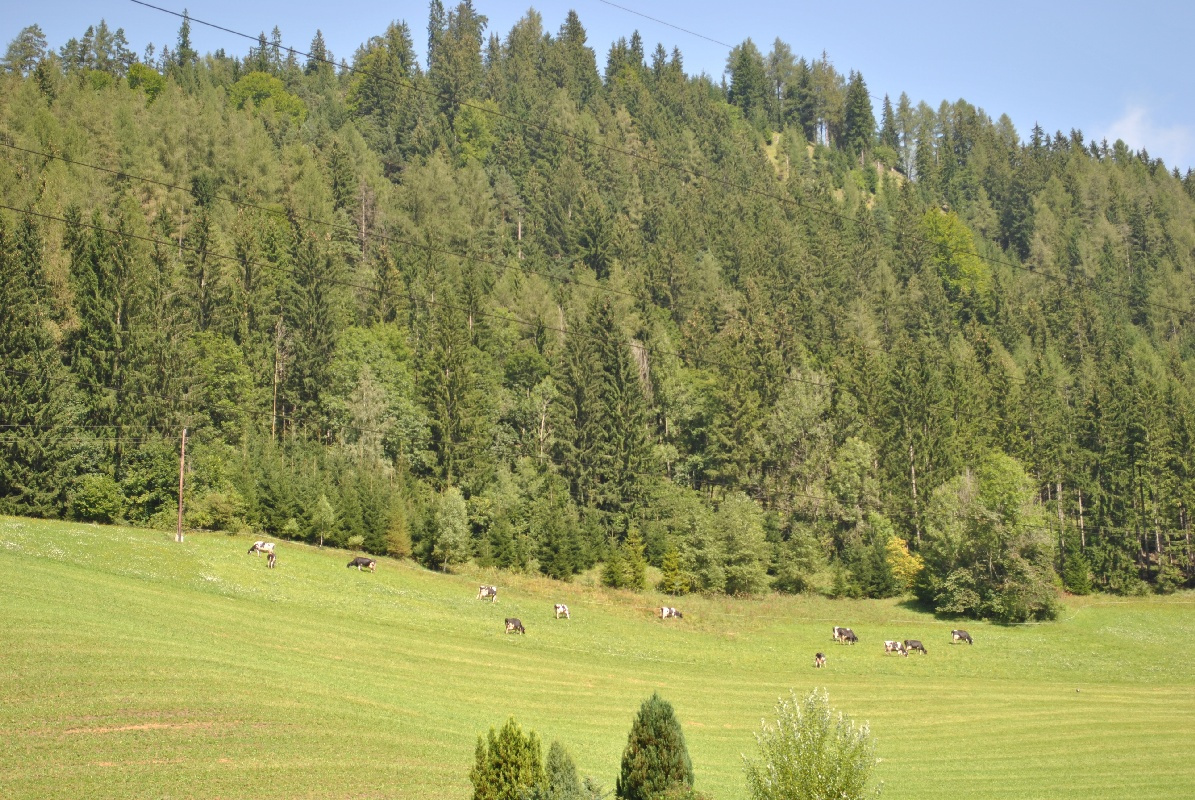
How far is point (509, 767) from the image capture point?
1914 centimetres

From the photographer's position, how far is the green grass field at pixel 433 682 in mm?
24766

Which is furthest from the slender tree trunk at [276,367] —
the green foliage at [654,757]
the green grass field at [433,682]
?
the green foliage at [654,757]

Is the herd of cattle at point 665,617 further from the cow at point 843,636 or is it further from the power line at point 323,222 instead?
the power line at point 323,222

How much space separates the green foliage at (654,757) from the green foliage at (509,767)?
2.21 metres

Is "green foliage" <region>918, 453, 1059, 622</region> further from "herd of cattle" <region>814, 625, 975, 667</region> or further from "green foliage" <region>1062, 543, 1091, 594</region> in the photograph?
"green foliage" <region>1062, 543, 1091, 594</region>

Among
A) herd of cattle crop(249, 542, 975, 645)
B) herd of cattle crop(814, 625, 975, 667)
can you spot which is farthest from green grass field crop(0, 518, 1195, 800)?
herd of cattle crop(814, 625, 975, 667)

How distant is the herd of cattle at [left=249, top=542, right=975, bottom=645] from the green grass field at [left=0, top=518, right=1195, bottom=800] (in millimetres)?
737

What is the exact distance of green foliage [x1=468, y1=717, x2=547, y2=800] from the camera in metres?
19.1

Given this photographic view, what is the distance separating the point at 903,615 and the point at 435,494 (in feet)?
120

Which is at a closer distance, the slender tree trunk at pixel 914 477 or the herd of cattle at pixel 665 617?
the herd of cattle at pixel 665 617

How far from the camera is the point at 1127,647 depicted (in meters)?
61.7

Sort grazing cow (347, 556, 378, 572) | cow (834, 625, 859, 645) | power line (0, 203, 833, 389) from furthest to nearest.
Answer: power line (0, 203, 833, 389), grazing cow (347, 556, 378, 572), cow (834, 625, 859, 645)

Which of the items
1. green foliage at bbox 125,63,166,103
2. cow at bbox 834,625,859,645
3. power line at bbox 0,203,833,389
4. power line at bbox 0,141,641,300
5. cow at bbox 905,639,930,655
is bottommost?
cow at bbox 905,639,930,655

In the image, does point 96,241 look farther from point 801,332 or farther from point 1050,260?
point 1050,260
